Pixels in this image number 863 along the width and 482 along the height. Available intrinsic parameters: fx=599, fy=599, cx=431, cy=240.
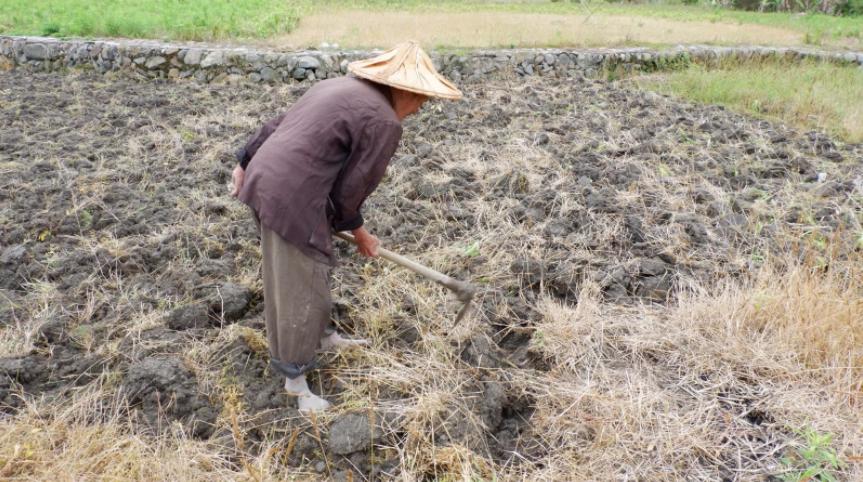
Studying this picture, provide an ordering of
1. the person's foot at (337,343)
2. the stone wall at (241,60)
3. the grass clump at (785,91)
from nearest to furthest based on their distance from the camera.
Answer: the person's foot at (337,343), the grass clump at (785,91), the stone wall at (241,60)

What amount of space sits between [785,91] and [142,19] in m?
8.75

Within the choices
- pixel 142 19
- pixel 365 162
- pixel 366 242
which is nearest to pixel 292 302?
pixel 366 242

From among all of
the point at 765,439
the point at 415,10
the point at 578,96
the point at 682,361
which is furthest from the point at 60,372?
the point at 415,10

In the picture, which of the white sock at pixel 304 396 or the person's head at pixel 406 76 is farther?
the white sock at pixel 304 396

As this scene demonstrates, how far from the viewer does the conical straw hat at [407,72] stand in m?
2.07

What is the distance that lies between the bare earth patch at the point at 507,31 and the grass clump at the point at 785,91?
6.33 ft

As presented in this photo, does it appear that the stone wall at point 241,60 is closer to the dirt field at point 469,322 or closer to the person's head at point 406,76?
the dirt field at point 469,322

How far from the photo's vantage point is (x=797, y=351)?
96.5 inches

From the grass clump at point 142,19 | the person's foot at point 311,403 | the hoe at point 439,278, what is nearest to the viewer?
the person's foot at point 311,403

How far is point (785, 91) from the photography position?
23.0ft

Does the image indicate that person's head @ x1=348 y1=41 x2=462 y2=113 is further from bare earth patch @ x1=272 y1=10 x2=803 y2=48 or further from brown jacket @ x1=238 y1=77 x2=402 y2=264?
bare earth patch @ x1=272 y1=10 x2=803 y2=48

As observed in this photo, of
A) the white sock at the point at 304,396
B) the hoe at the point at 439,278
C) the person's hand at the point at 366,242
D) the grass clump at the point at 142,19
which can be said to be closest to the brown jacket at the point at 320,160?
the person's hand at the point at 366,242

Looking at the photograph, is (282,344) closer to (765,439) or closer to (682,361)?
(682,361)

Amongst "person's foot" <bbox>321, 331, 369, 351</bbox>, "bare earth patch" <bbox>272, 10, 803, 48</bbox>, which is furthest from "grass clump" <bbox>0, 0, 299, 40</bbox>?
"person's foot" <bbox>321, 331, 369, 351</bbox>
